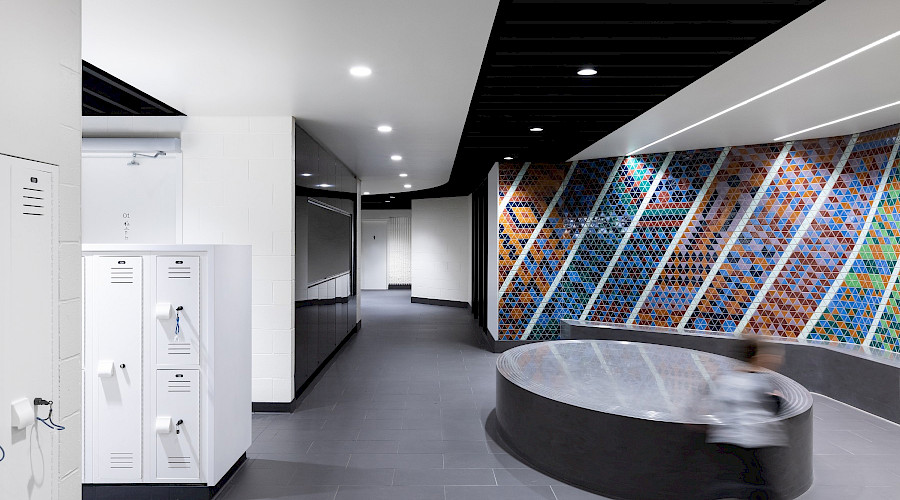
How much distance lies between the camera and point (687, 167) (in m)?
7.02

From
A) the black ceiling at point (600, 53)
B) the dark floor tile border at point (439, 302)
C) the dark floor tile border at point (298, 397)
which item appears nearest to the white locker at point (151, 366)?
the dark floor tile border at point (298, 397)

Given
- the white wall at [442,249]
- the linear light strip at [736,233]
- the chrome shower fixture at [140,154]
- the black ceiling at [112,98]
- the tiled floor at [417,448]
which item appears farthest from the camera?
the white wall at [442,249]

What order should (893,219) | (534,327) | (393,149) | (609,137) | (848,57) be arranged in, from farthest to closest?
1. (534,327)
2. (393,149)
3. (609,137)
4. (893,219)
5. (848,57)

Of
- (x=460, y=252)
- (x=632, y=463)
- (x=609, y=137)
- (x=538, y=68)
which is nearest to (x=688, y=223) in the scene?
(x=609, y=137)

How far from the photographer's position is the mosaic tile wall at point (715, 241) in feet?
18.9

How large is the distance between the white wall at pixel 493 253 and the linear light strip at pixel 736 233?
2.49m

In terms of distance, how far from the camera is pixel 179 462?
3277 mm

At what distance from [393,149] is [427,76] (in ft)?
10.1

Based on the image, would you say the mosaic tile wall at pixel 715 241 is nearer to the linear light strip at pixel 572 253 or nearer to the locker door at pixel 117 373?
the linear light strip at pixel 572 253

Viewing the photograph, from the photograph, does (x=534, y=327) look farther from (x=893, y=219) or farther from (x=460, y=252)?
(x=460, y=252)

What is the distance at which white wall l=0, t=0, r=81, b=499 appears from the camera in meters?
1.55

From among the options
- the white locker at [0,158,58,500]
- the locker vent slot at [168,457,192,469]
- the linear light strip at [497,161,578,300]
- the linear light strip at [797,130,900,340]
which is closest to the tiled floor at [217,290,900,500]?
the locker vent slot at [168,457,192,469]

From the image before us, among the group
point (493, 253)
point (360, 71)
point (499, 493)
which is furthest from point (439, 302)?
point (499, 493)

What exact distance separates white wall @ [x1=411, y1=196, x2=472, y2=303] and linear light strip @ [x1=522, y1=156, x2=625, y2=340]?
5021 mm
